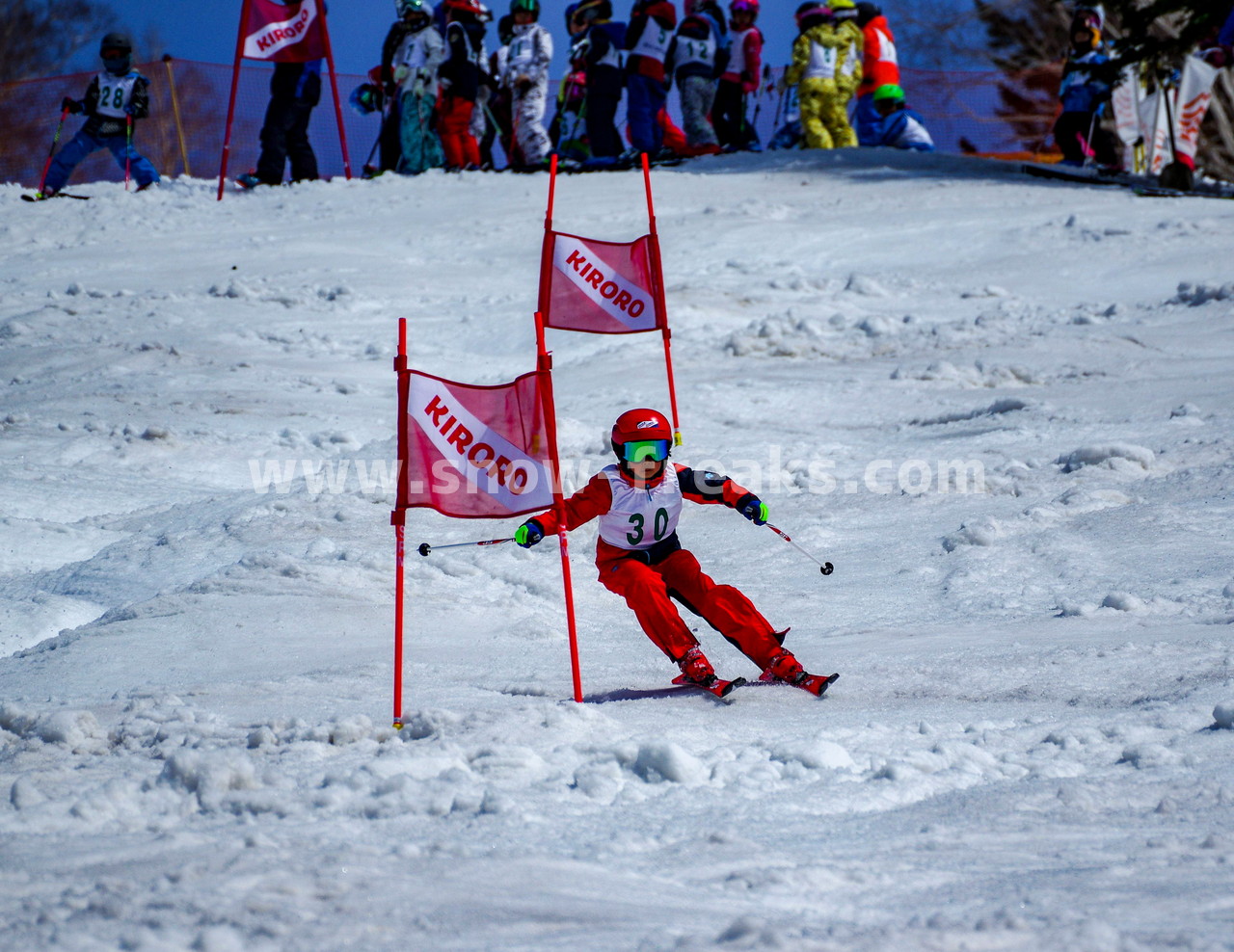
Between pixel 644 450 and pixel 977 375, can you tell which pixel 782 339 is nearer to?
pixel 977 375

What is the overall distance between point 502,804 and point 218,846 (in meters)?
0.69

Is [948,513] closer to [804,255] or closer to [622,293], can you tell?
[622,293]

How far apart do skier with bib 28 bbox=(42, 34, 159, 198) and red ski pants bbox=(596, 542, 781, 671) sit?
39.5ft

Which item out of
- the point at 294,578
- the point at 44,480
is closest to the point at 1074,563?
the point at 294,578

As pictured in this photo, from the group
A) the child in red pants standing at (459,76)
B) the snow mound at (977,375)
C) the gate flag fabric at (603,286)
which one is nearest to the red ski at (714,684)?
the gate flag fabric at (603,286)

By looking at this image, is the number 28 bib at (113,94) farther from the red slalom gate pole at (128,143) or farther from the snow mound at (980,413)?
the snow mound at (980,413)

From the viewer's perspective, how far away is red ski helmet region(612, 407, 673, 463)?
4707 mm

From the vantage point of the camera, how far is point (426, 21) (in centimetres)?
1462

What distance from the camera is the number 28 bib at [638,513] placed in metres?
4.79

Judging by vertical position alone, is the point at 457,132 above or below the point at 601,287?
above

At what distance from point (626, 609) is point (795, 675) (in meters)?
1.64

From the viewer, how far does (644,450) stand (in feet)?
15.4

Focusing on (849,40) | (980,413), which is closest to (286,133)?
(849,40)

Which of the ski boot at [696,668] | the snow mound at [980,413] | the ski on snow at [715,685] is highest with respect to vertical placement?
the snow mound at [980,413]
